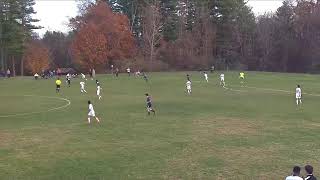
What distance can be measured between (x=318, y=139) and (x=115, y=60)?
67.6 m

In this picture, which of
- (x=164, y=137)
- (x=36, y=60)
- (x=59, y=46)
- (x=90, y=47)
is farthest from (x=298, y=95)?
(x=59, y=46)

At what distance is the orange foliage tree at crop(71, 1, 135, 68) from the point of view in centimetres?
9100

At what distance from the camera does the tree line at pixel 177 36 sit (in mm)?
92250

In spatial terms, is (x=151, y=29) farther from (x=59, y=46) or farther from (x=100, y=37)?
(x=59, y=46)

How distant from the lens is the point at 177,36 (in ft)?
332

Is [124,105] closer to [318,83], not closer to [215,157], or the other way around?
[215,157]

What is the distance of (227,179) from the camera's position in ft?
69.9

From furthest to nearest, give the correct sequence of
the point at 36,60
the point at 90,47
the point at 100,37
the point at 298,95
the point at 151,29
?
the point at 36,60 < the point at 151,29 < the point at 90,47 < the point at 100,37 < the point at 298,95

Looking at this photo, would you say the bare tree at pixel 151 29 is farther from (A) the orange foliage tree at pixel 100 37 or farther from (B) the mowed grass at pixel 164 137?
(B) the mowed grass at pixel 164 137

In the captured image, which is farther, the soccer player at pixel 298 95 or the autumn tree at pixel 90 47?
the autumn tree at pixel 90 47

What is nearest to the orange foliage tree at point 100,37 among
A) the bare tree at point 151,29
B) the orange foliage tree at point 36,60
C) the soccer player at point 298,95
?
the bare tree at point 151,29

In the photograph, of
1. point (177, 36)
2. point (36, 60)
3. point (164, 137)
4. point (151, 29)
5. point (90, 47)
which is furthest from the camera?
point (36, 60)

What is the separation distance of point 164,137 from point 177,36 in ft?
239

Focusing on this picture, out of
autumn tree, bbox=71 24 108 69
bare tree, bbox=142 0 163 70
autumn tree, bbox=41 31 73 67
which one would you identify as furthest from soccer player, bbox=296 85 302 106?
autumn tree, bbox=41 31 73 67
